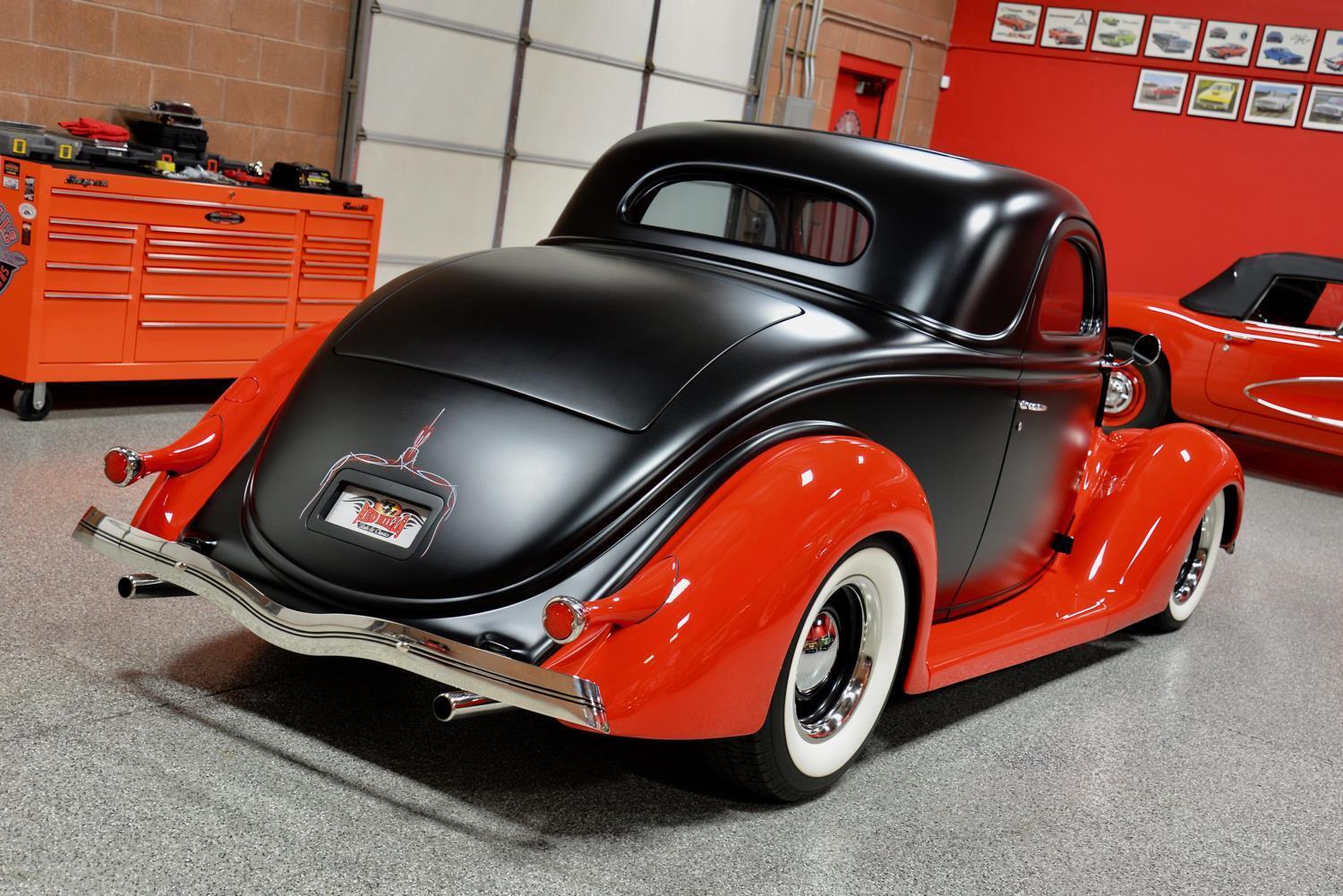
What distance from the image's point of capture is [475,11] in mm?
7922

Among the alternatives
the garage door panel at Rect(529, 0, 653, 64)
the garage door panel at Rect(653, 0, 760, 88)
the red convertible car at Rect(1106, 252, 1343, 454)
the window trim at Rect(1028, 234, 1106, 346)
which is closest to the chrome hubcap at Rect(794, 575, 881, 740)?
the window trim at Rect(1028, 234, 1106, 346)

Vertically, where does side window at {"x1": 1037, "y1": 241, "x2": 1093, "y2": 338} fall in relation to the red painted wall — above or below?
below

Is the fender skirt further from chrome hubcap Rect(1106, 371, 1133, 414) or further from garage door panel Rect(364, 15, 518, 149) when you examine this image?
garage door panel Rect(364, 15, 518, 149)

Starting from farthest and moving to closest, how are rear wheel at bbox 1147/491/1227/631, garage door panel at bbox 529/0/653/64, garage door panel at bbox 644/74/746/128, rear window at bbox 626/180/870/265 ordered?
garage door panel at bbox 644/74/746/128
garage door panel at bbox 529/0/653/64
rear wheel at bbox 1147/491/1227/631
rear window at bbox 626/180/870/265

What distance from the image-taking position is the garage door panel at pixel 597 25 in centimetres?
845

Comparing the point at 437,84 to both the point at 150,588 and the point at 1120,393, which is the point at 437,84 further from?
the point at 150,588

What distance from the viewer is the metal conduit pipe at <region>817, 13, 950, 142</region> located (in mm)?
10891

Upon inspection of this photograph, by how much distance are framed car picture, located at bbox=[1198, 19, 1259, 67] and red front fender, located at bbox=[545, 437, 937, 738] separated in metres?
9.98

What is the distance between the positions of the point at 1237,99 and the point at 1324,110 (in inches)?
27.4

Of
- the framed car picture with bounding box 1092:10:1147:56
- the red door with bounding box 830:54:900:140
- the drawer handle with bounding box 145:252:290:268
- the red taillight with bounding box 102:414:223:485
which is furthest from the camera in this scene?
the red door with bounding box 830:54:900:140

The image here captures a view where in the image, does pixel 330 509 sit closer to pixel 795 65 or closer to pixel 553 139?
pixel 553 139

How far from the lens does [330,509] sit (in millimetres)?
2541

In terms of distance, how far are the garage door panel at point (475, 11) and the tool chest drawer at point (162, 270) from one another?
1864 millimetres

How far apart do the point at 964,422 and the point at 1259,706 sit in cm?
150
